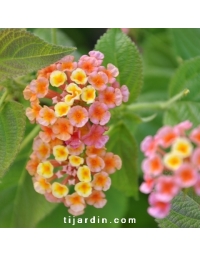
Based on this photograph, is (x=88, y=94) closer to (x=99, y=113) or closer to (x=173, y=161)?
(x=99, y=113)

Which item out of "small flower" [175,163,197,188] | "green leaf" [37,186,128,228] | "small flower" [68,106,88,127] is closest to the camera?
"small flower" [175,163,197,188]

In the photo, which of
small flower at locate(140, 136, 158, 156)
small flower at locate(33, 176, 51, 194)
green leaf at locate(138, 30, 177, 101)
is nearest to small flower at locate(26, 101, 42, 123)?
small flower at locate(33, 176, 51, 194)

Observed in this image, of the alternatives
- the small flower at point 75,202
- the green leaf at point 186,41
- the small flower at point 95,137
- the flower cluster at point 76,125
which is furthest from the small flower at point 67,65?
the green leaf at point 186,41

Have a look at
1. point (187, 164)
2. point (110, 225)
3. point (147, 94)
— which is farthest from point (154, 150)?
point (147, 94)

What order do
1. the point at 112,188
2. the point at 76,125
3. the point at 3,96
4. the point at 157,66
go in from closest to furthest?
1. the point at 76,125
2. the point at 3,96
3. the point at 112,188
4. the point at 157,66

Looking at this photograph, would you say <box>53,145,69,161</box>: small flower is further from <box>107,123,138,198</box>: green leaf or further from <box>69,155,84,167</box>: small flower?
<box>107,123,138,198</box>: green leaf

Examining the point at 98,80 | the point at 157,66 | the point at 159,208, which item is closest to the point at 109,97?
the point at 98,80

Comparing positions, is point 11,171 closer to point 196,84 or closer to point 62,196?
point 62,196
